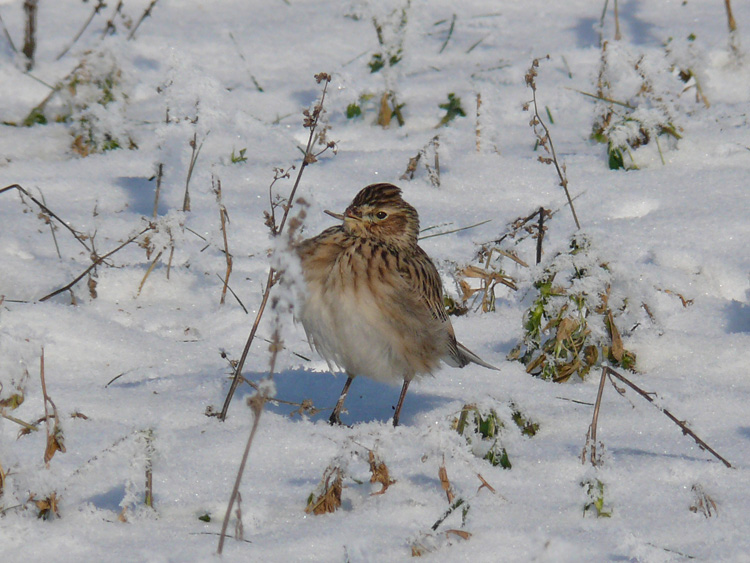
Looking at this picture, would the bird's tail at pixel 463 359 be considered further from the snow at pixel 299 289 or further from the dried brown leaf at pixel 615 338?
the dried brown leaf at pixel 615 338

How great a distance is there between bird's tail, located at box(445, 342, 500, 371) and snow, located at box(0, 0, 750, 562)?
12cm

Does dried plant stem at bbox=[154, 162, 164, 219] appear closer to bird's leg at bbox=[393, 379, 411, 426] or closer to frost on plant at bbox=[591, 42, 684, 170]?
bird's leg at bbox=[393, 379, 411, 426]

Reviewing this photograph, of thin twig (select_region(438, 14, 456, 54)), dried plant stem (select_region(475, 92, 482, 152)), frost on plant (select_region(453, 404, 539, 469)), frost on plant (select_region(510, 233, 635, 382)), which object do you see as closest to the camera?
frost on plant (select_region(453, 404, 539, 469))

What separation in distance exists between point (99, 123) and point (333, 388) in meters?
2.85

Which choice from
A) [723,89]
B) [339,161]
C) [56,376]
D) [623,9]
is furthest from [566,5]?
[56,376]

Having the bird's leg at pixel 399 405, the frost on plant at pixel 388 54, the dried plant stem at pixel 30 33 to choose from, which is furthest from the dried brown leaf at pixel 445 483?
the dried plant stem at pixel 30 33

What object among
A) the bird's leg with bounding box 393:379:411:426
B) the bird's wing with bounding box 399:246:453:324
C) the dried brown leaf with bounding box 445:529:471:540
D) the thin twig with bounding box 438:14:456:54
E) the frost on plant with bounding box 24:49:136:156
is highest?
the thin twig with bounding box 438:14:456:54

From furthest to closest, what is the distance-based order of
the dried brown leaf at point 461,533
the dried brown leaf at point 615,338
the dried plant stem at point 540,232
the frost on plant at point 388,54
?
1. the frost on plant at point 388,54
2. the dried plant stem at point 540,232
3. the dried brown leaf at point 615,338
4. the dried brown leaf at point 461,533

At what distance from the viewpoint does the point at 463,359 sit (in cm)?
458

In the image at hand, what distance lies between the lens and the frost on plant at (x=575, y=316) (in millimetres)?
4262

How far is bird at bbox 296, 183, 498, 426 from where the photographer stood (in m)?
4.14

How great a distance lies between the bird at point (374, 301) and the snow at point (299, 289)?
0.23 metres

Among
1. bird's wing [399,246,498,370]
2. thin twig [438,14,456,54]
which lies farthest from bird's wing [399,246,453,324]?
thin twig [438,14,456,54]

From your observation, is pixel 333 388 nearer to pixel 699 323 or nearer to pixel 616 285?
pixel 616 285
